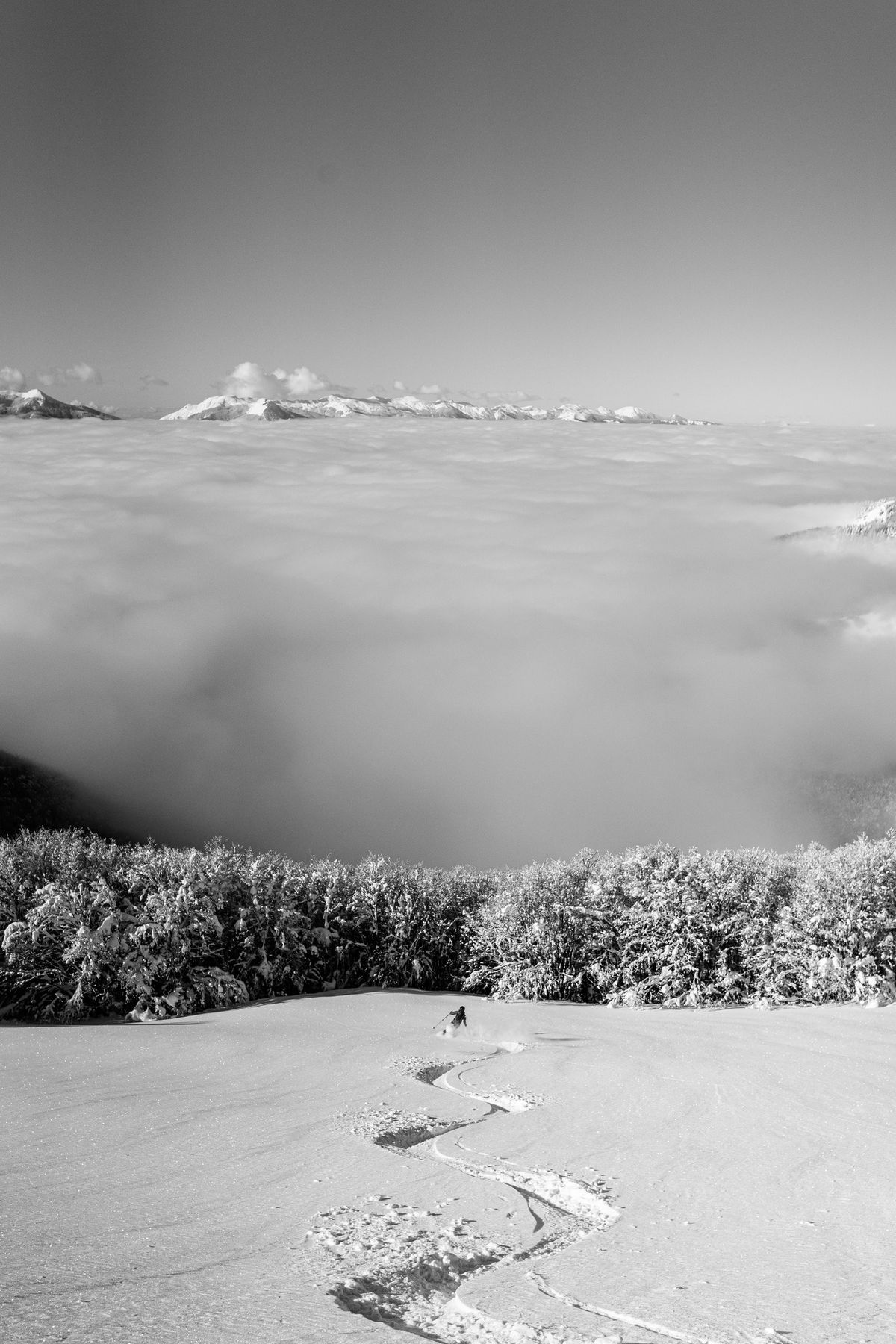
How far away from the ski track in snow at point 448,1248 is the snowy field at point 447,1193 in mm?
42

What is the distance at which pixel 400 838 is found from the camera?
638ft

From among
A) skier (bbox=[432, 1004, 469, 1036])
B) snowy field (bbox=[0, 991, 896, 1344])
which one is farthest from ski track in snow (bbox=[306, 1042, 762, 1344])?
skier (bbox=[432, 1004, 469, 1036])

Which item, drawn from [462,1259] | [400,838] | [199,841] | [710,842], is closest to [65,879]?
[462,1259]

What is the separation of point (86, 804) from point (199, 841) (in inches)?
845

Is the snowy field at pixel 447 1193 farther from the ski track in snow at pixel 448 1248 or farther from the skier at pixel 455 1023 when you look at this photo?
the skier at pixel 455 1023

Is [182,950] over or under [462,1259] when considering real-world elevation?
under

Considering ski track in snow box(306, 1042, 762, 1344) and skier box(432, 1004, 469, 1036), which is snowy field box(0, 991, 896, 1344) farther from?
skier box(432, 1004, 469, 1036)

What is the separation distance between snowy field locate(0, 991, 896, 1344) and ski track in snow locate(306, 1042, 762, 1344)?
4 centimetres

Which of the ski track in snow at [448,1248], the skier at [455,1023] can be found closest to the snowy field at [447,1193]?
the ski track in snow at [448,1248]

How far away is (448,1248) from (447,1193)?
95.8 inches

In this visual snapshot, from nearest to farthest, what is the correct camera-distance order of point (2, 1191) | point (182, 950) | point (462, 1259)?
1. point (462, 1259)
2. point (2, 1191)
3. point (182, 950)

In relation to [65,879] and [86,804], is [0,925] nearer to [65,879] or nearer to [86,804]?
[65,879]

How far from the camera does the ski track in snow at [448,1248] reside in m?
8.99

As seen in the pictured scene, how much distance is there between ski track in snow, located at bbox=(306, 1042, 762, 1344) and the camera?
354 inches
